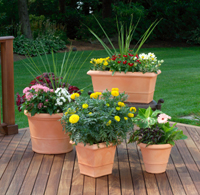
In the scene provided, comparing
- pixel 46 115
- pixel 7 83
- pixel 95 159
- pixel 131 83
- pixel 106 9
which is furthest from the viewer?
pixel 106 9

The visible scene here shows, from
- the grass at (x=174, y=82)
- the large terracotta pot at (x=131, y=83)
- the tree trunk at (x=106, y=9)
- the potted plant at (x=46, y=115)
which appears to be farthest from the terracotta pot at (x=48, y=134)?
the tree trunk at (x=106, y=9)

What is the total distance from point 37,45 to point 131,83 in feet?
26.6

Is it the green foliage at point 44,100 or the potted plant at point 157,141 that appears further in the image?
the green foliage at point 44,100

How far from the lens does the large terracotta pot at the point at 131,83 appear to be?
11.4ft

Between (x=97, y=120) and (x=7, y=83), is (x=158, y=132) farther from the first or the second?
(x=7, y=83)

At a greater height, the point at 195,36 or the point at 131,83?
the point at 131,83

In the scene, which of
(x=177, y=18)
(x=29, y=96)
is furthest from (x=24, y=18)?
(x=29, y=96)

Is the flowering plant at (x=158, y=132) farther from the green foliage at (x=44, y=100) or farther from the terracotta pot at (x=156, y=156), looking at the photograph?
the green foliage at (x=44, y=100)

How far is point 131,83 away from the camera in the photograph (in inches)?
139

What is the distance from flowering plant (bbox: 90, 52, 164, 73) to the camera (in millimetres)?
3461

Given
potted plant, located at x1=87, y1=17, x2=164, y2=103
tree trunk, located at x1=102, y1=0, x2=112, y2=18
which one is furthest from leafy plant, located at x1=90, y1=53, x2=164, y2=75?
tree trunk, located at x1=102, y1=0, x2=112, y2=18

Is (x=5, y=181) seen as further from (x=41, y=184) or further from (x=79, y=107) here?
(x=79, y=107)

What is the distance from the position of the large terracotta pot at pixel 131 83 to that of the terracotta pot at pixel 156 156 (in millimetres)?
1109

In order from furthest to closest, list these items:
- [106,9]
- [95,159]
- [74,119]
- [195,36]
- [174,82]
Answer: [106,9], [195,36], [174,82], [95,159], [74,119]
